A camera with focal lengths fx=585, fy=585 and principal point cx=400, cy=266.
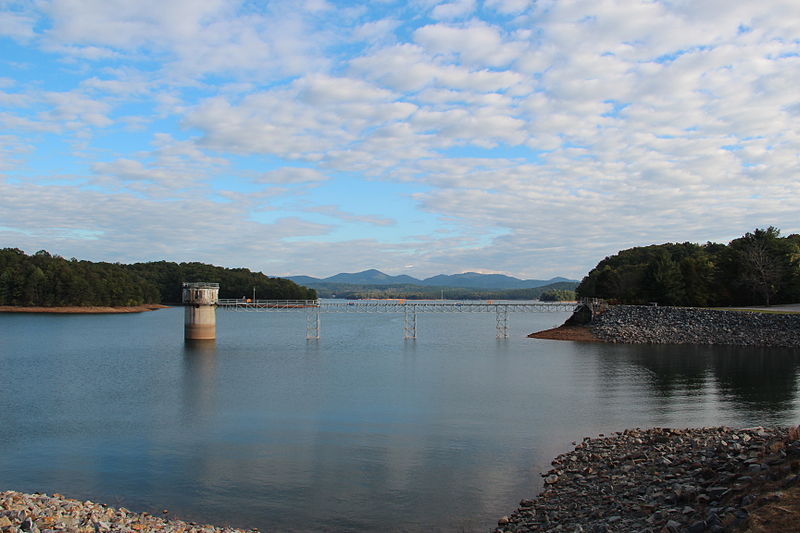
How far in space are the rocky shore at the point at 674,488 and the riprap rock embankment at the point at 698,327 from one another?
54.9m

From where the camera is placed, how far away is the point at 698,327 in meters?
73.2

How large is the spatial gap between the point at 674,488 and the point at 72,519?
1484 cm

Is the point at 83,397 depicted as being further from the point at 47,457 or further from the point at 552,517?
the point at 552,517

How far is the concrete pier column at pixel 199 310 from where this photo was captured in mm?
70312

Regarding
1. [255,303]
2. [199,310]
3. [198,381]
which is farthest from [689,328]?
[199,310]

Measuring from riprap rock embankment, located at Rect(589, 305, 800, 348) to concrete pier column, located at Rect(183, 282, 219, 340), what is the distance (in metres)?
49.4

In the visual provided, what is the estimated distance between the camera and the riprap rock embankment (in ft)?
225

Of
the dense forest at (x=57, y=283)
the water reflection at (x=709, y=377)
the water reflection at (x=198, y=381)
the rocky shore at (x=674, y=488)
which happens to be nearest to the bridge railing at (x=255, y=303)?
the water reflection at (x=198, y=381)

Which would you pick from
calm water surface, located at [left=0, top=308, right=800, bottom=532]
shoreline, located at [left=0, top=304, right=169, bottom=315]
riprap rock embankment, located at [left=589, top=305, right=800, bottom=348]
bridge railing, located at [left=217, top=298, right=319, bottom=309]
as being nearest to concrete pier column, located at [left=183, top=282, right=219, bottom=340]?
bridge railing, located at [left=217, top=298, right=319, bottom=309]

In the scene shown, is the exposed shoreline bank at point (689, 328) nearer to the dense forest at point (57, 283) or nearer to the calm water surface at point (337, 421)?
the calm water surface at point (337, 421)

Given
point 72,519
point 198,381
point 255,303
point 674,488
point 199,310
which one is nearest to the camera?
point 72,519

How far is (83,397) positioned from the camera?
34.8 metres

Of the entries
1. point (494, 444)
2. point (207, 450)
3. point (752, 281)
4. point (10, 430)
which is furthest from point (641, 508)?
point (752, 281)

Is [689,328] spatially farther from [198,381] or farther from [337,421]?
[198,381]
